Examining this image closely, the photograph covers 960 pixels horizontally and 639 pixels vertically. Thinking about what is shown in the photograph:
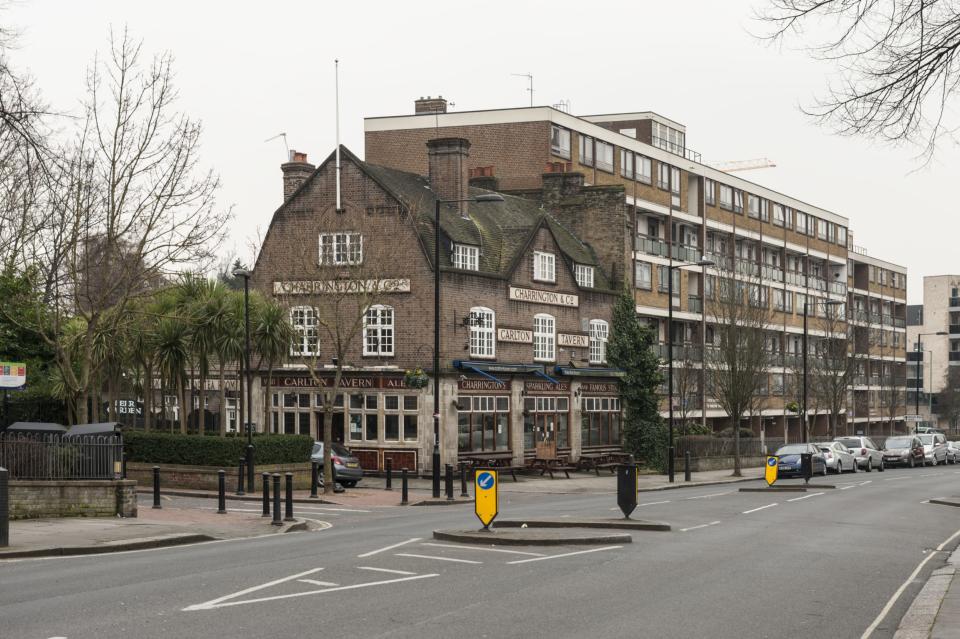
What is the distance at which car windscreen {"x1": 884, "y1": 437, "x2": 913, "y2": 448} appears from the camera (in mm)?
63812

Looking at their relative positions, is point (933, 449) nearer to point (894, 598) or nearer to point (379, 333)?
point (379, 333)

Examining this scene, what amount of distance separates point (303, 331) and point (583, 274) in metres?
15.3

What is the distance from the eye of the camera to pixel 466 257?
45969mm

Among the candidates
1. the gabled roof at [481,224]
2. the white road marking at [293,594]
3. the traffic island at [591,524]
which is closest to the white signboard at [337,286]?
the gabled roof at [481,224]

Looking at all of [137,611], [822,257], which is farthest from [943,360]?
[137,611]

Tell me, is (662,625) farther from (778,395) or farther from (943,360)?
(943,360)

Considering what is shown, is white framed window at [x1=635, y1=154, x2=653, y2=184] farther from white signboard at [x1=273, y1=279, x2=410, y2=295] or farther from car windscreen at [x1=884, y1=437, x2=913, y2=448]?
white signboard at [x1=273, y1=279, x2=410, y2=295]

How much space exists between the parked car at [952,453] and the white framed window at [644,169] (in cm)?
2345

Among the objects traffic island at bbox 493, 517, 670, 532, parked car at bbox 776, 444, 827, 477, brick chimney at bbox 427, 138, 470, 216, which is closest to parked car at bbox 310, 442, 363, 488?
brick chimney at bbox 427, 138, 470, 216

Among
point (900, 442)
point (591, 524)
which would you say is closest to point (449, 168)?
point (591, 524)

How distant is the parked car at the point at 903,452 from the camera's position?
62.8 metres

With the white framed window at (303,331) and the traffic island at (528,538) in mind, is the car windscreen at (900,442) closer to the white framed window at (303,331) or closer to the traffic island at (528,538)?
the white framed window at (303,331)

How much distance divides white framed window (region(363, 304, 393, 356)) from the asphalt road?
21108 mm

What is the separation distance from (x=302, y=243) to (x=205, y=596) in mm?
29670
